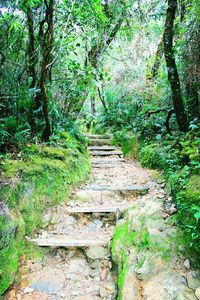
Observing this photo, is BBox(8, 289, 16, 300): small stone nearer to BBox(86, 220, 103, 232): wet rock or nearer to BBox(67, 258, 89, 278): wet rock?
BBox(67, 258, 89, 278): wet rock

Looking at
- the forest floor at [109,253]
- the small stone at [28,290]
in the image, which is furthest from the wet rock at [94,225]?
the small stone at [28,290]

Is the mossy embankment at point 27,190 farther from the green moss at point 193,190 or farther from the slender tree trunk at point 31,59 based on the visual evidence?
the green moss at point 193,190

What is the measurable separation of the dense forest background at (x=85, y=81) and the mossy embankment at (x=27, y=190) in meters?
0.36

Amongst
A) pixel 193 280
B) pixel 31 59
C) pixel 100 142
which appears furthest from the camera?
pixel 100 142

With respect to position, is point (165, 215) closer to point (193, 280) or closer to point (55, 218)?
point (193, 280)

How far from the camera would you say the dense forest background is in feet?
13.0

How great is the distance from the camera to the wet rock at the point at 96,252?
3176 mm

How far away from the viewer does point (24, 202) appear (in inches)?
137

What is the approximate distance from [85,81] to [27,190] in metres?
2.93

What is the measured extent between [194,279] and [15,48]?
493 cm

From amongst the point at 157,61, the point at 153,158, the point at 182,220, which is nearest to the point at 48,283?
the point at 182,220

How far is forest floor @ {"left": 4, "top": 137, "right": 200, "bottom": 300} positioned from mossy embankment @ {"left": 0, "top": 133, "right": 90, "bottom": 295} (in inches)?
7.0

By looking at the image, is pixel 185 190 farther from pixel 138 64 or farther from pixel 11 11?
pixel 138 64

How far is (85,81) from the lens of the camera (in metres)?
5.50
